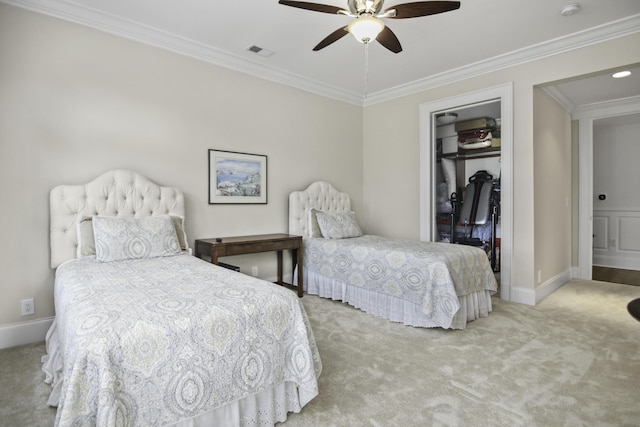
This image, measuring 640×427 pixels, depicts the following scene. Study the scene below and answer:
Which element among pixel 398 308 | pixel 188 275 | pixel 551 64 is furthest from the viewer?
pixel 551 64

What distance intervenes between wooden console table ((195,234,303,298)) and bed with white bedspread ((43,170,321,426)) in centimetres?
89

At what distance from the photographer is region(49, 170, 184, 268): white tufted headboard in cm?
275

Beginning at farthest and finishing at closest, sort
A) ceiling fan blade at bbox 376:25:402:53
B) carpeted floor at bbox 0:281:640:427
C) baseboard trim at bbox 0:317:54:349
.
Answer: baseboard trim at bbox 0:317:54:349
ceiling fan blade at bbox 376:25:402:53
carpeted floor at bbox 0:281:640:427

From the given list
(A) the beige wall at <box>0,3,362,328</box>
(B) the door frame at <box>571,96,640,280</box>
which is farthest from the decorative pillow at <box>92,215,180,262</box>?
(B) the door frame at <box>571,96,640,280</box>

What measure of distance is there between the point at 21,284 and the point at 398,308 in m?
3.15

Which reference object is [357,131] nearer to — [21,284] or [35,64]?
[35,64]

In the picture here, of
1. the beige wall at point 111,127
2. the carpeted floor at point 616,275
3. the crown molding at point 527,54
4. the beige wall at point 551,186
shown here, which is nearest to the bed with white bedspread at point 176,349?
the beige wall at point 111,127

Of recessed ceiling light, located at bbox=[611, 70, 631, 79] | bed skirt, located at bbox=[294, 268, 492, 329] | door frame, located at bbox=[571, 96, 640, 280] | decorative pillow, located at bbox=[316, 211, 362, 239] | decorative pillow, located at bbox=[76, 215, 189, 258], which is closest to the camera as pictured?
decorative pillow, located at bbox=[76, 215, 189, 258]

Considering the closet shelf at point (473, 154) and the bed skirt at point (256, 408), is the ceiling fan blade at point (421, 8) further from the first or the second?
the closet shelf at point (473, 154)

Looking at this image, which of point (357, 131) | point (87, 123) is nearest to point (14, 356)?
point (87, 123)

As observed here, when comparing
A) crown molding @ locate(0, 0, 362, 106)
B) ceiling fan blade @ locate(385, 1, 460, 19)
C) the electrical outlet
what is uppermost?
crown molding @ locate(0, 0, 362, 106)

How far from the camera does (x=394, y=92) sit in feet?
16.3

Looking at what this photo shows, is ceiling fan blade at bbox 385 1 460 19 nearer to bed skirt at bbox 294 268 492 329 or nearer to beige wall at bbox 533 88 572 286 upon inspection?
beige wall at bbox 533 88 572 286

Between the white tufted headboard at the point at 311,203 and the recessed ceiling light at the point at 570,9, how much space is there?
3.01m
